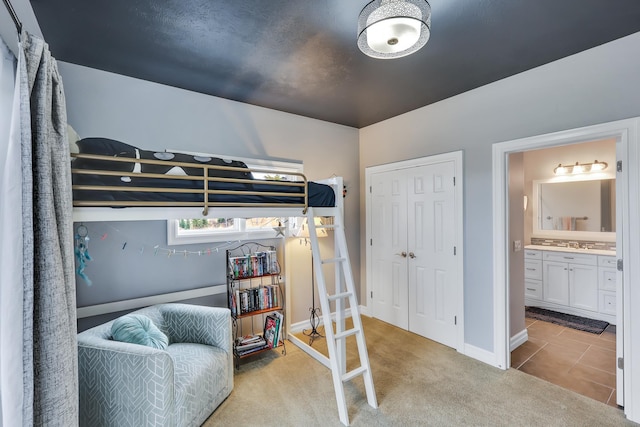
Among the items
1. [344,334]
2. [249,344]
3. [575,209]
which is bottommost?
[249,344]

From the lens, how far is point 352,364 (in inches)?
111

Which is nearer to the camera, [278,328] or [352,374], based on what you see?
[352,374]

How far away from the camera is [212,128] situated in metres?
2.96

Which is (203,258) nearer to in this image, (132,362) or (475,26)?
(132,362)

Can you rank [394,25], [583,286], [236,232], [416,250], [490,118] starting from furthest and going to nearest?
[583,286], [416,250], [236,232], [490,118], [394,25]

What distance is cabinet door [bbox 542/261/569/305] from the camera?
13.2 ft

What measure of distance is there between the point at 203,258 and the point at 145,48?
1.82 m

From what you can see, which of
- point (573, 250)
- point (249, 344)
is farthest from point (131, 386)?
point (573, 250)

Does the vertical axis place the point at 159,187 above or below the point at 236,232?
above

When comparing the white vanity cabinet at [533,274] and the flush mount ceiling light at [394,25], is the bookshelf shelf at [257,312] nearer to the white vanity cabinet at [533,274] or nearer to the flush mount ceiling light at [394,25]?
the flush mount ceiling light at [394,25]

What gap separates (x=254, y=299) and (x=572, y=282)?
4207mm

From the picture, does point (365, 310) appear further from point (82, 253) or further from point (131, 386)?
point (82, 253)

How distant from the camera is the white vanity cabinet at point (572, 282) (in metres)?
3.70

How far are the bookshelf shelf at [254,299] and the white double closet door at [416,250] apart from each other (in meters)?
1.43
